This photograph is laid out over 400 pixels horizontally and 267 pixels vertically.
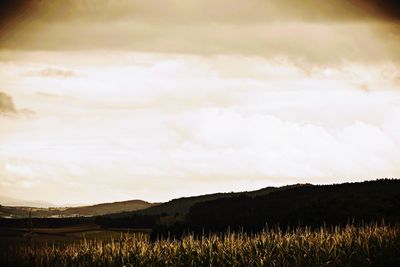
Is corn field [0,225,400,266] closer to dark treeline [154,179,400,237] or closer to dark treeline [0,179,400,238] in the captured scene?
dark treeline [0,179,400,238]

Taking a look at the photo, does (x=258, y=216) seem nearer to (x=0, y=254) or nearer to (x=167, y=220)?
(x=167, y=220)

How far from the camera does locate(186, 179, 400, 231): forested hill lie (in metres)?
83.8

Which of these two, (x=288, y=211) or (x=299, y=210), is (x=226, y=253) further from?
(x=288, y=211)

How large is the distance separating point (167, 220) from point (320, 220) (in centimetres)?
2785

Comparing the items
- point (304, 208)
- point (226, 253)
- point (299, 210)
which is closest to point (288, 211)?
point (304, 208)

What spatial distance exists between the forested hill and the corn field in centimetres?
455

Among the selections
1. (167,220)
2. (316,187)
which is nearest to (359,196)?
(167,220)

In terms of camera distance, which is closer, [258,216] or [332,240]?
[332,240]

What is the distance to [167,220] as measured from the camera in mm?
100562

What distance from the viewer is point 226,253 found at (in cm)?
3080

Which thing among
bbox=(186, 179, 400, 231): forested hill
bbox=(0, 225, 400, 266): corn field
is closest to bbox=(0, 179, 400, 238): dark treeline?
bbox=(186, 179, 400, 231): forested hill

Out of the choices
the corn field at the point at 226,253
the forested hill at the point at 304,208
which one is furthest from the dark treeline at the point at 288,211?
the corn field at the point at 226,253

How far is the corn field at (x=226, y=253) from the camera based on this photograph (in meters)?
31.1

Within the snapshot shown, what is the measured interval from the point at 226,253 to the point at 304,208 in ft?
206
